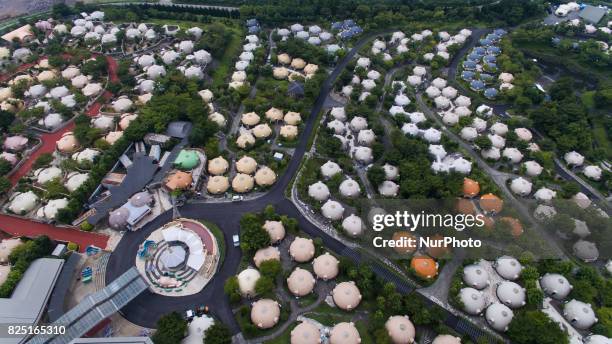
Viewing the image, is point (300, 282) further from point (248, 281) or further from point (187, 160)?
point (187, 160)

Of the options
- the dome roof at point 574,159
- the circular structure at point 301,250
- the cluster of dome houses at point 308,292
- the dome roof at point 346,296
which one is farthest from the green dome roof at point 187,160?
the dome roof at point 574,159

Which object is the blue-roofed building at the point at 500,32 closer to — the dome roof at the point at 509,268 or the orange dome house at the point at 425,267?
the dome roof at the point at 509,268

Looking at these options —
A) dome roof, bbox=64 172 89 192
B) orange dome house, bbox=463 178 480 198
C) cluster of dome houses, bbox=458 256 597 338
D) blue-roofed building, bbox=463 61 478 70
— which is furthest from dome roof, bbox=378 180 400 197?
dome roof, bbox=64 172 89 192

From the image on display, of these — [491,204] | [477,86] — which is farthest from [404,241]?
[477,86]

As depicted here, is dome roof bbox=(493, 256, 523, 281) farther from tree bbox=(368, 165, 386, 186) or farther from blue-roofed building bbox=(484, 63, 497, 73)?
blue-roofed building bbox=(484, 63, 497, 73)

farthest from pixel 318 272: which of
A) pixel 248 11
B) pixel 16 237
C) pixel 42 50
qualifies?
pixel 42 50
